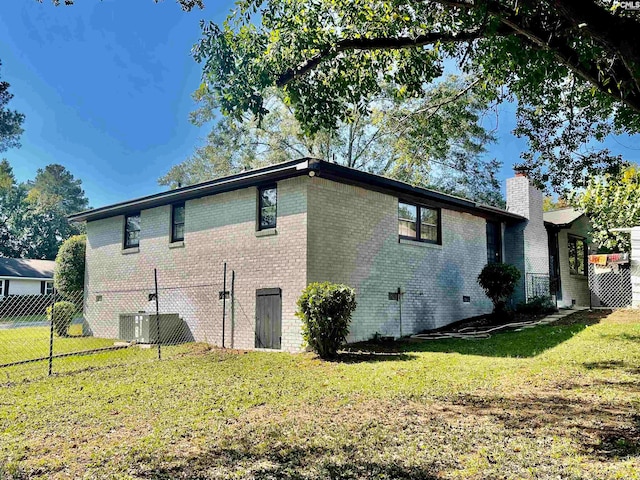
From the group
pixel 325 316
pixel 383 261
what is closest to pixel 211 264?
pixel 383 261

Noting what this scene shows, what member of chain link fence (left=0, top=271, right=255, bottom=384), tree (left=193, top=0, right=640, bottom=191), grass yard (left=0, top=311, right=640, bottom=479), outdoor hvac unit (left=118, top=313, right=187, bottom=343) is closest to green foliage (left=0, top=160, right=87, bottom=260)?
chain link fence (left=0, top=271, right=255, bottom=384)

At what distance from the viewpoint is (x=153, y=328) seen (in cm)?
1290

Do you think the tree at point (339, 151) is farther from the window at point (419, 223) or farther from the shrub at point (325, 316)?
the shrub at point (325, 316)

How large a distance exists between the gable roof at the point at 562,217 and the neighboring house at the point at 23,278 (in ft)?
110

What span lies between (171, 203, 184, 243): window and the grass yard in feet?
17.9

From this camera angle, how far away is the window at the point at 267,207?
39.2 ft

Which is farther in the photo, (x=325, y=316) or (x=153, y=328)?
(x=153, y=328)

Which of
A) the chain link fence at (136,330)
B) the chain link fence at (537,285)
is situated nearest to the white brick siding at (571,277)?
the chain link fence at (537,285)

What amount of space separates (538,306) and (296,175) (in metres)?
10.1

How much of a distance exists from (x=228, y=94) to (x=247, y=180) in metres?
5.53

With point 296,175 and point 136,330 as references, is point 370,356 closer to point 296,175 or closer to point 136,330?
point 296,175

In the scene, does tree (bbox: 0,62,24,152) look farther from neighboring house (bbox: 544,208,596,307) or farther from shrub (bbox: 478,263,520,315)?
neighboring house (bbox: 544,208,596,307)

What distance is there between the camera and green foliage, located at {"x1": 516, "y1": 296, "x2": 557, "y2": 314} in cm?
1617

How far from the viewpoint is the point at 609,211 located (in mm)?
17234
